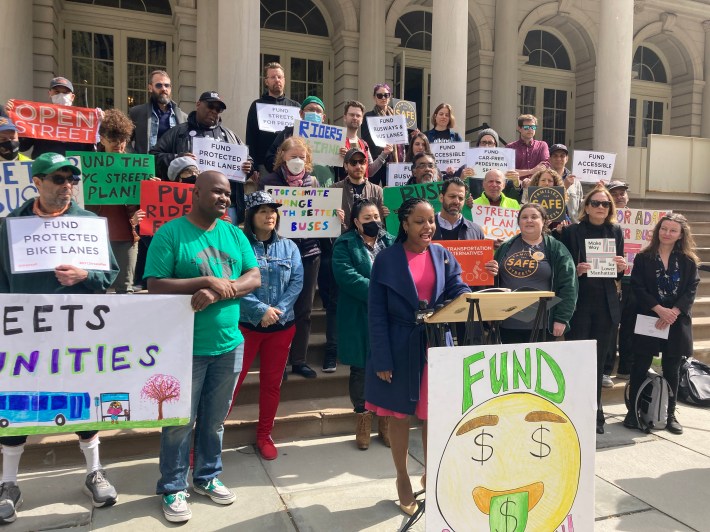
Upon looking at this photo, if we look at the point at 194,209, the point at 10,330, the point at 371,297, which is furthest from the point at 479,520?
the point at 10,330

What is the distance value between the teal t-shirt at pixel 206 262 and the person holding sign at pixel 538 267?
7.18 ft

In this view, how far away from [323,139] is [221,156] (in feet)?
3.81

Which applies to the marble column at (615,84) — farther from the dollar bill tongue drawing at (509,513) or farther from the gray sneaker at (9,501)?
the gray sneaker at (9,501)

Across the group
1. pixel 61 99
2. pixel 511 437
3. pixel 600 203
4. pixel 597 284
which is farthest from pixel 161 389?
pixel 600 203

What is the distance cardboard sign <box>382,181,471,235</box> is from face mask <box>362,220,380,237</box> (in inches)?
44.8

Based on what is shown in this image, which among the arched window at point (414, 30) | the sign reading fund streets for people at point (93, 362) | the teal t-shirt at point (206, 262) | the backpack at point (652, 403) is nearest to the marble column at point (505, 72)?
the arched window at point (414, 30)

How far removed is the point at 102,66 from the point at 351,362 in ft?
32.8

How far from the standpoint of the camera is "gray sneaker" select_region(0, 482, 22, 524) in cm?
334

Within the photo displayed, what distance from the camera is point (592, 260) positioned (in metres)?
5.02

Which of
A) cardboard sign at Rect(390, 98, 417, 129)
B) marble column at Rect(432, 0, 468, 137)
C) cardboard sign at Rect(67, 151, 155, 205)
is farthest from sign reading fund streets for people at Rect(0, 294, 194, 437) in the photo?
marble column at Rect(432, 0, 468, 137)

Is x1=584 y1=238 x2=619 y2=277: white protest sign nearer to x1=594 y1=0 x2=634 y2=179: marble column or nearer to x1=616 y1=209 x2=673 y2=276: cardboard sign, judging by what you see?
x1=616 y1=209 x2=673 y2=276: cardboard sign

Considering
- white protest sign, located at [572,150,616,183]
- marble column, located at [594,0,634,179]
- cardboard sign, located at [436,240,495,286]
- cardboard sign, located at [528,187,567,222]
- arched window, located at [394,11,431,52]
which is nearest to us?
cardboard sign, located at [436,240,495,286]

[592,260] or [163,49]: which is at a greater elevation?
[163,49]

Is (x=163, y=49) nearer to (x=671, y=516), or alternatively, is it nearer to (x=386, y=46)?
(x=386, y=46)
